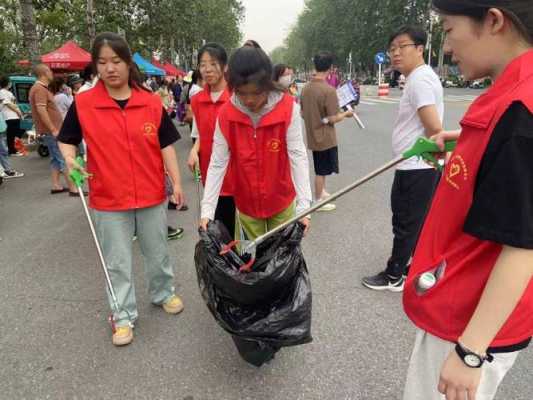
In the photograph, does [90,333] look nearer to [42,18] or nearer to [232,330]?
[232,330]

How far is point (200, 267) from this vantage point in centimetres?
209

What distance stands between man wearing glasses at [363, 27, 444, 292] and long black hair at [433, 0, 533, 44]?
1698mm

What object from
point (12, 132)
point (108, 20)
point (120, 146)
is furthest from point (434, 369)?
point (108, 20)

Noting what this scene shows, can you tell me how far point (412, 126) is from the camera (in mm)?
2742

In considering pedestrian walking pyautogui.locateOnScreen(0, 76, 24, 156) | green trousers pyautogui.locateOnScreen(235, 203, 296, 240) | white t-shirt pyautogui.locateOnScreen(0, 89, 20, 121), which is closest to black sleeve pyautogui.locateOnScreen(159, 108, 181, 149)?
green trousers pyautogui.locateOnScreen(235, 203, 296, 240)

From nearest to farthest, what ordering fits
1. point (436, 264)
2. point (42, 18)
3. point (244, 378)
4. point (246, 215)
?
point (436, 264) → point (244, 378) → point (246, 215) → point (42, 18)

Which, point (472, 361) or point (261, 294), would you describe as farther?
point (261, 294)

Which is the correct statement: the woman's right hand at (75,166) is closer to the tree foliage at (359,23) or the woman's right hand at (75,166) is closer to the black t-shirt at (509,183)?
the black t-shirt at (509,183)

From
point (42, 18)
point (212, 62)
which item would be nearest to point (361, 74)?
point (42, 18)

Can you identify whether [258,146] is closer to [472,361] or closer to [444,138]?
[444,138]

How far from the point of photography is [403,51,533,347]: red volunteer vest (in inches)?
35.4

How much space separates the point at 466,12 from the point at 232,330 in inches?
62.8

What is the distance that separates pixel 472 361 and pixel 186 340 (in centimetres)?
200

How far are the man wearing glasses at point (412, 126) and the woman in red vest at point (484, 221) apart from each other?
160 cm
